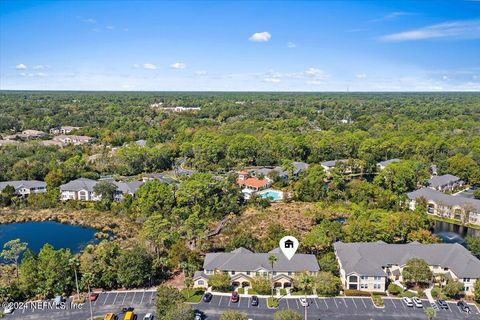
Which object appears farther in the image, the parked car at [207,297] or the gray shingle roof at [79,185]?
the gray shingle roof at [79,185]

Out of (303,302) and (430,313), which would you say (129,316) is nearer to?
(303,302)

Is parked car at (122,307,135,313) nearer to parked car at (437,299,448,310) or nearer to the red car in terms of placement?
the red car

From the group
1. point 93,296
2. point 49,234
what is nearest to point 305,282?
point 93,296

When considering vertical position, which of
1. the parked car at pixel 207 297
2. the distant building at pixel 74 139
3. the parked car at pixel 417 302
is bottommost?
the parked car at pixel 207 297

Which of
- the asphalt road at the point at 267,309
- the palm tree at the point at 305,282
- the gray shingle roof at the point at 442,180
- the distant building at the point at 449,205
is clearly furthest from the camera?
the gray shingle roof at the point at 442,180

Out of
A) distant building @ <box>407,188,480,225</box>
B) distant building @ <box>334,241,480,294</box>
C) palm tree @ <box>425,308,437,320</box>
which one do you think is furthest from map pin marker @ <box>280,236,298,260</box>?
distant building @ <box>407,188,480,225</box>

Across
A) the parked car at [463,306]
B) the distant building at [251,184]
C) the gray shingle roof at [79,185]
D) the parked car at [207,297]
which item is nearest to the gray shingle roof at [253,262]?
the parked car at [207,297]

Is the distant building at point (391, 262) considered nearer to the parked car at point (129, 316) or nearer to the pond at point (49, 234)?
the parked car at point (129, 316)

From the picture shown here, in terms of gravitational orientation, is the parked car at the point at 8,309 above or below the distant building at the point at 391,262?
below
